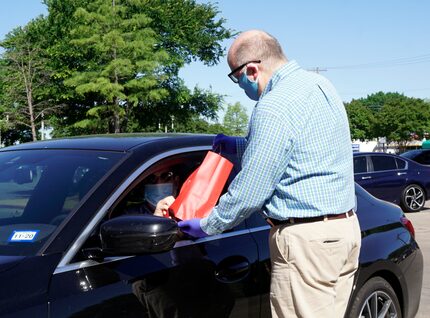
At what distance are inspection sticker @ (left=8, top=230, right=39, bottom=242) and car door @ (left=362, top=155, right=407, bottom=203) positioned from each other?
11.7 m

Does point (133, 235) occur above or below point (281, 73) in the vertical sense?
below

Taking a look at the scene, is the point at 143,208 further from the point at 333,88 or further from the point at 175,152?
the point at 333,88

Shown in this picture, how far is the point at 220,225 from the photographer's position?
7.97 feet

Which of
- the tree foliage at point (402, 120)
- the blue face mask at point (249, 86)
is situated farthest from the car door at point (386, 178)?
the tree foliage at point (402, 120)

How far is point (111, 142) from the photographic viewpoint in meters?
2.98

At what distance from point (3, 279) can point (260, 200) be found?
1.04 m

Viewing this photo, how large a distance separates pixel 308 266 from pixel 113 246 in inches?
32.4

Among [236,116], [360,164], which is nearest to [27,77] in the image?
[360,164]

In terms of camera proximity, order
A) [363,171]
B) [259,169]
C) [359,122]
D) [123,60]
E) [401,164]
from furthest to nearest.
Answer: [359,122] < [123,60] < [401,164] < [363,171] < [259,169]

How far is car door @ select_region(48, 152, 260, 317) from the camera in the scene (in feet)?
7.20

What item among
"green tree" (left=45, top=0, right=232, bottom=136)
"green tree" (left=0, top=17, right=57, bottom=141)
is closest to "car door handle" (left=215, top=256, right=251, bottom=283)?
"green tree" (left=45, top=0, right=232, bottom=136)

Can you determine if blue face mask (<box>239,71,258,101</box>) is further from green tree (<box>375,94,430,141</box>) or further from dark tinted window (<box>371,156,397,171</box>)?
green tree (<box>375,94,430,141</box>)

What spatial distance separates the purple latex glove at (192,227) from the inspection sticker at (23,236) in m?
0.63

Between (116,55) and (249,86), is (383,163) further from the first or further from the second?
(116,55)
